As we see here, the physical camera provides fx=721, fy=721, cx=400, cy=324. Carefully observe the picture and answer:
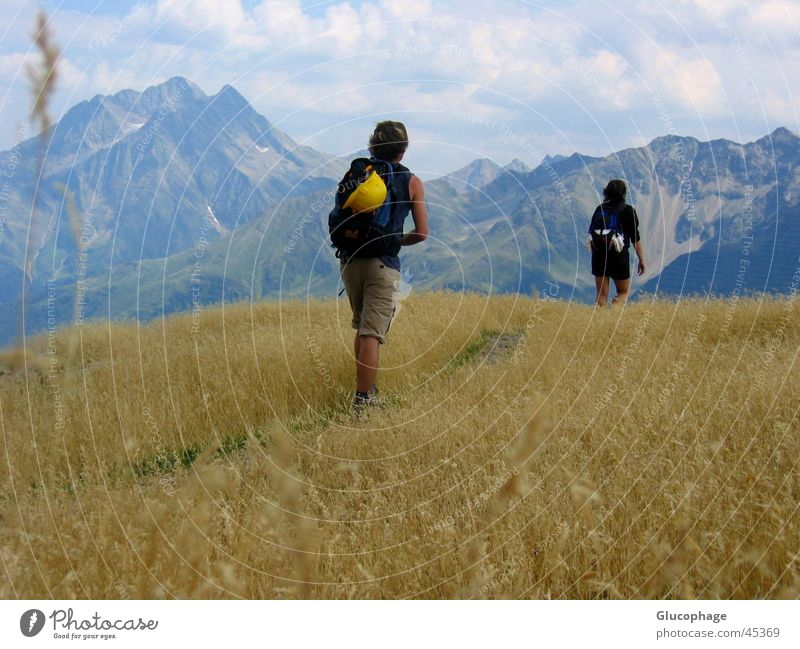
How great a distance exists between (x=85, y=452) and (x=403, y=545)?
356 cm

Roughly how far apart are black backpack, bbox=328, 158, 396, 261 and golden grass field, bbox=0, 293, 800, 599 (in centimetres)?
149

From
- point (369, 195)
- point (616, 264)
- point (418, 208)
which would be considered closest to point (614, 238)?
point (616, 264)

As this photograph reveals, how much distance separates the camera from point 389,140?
6391mm

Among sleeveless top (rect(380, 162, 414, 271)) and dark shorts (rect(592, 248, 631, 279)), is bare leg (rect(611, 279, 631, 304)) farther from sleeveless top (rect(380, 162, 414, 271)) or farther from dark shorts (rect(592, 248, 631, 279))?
sleeveless top (rect(380, 162, 414, 271))

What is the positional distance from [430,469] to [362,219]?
2443mm

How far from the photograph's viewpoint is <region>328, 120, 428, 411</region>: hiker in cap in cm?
620

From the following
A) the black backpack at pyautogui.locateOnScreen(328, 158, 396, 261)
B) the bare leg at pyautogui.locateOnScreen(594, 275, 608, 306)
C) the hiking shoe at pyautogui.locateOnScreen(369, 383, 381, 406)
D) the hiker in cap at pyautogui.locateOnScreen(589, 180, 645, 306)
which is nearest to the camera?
the black backpack at pyautogui.locateOnScreen(328, 158, 396, 261)

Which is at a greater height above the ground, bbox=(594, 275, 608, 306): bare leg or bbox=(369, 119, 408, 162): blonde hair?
bbox=(369, 119, 408, 162): blonde hair

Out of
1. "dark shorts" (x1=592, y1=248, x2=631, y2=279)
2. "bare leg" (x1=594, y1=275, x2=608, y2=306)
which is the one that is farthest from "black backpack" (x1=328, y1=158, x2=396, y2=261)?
"bare leg" (x1=594, y1=275, x2=608, y2=306)

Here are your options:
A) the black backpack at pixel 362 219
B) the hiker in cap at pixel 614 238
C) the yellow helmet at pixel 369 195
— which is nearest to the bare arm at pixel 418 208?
the black backpack at pixel 362 219

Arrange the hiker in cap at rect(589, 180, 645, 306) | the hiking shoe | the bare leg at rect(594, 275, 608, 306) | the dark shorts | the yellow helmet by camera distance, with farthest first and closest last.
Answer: the bare leg at rect(594, 275, 608, 306) < the dark shorts < the hiker in cap at rect(589, 180, 645, 306) < the hiking shoe < the yellow helmet

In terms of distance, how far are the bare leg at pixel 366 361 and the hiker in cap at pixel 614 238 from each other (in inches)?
234
